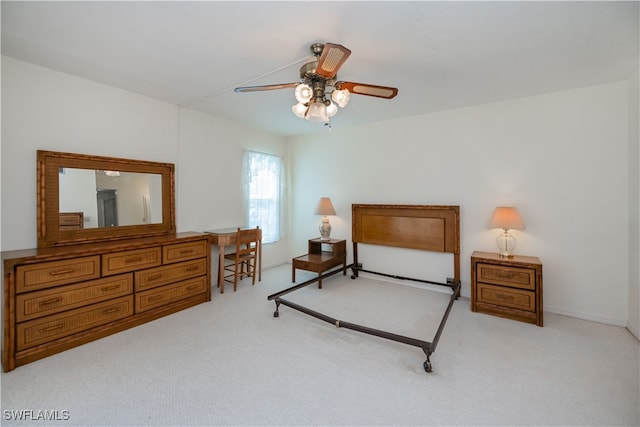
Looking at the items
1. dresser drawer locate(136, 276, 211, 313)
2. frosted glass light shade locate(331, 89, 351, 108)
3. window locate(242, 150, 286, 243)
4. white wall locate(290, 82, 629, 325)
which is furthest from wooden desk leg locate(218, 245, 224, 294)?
frosted glass light shade locate(331, 89, 351, 108)

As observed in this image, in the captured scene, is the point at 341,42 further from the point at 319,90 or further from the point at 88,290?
the point at 88,290

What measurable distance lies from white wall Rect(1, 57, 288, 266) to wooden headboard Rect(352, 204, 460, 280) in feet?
6.78

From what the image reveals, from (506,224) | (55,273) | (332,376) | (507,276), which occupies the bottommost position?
(332,376)

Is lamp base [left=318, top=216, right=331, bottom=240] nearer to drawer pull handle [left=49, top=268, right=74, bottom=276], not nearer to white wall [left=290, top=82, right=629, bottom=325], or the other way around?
white wall [left=290, top=82, right=629, bottom=325]

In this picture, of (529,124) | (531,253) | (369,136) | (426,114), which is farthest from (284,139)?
(531,253)

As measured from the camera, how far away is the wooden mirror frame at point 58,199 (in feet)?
8.28

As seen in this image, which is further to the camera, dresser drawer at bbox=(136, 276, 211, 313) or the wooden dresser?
dresser drawer at bbox=(136, 276, 211, 313)

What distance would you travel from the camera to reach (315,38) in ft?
6.64

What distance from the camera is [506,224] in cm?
303

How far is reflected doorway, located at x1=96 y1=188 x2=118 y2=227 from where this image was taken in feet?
9.57

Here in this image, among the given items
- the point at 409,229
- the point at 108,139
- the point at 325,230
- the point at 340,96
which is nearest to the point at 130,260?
the point at 108,139

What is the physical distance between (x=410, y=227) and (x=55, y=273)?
12.7 feet

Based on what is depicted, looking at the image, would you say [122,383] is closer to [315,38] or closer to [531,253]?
[315,38]

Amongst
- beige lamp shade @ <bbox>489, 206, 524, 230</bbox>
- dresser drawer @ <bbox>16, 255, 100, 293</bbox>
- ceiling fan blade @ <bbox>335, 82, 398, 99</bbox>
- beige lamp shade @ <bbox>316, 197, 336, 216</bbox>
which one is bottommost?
dresser drawer @ <bbox>16, 255, 100, 293</bbox>
